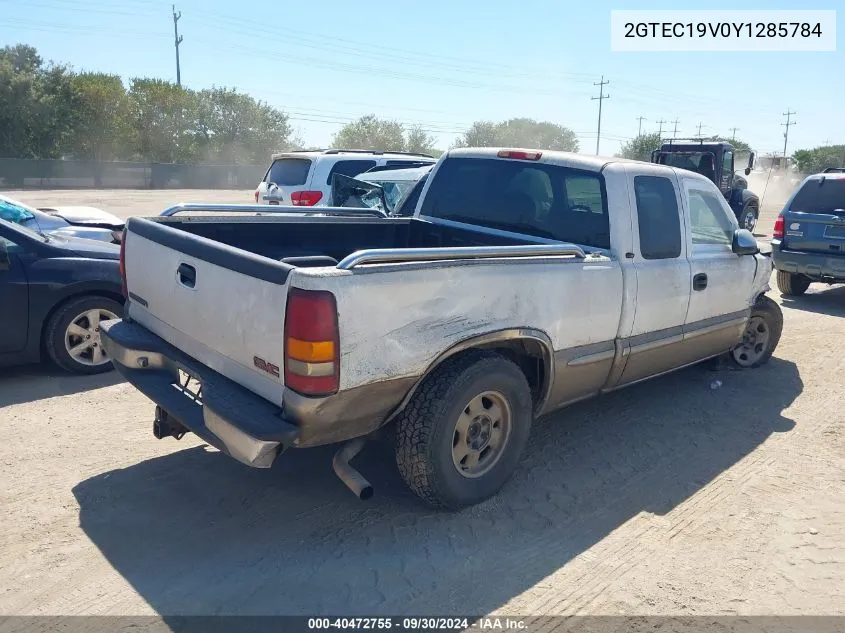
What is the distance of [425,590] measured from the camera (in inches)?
120

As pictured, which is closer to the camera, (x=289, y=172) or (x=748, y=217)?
(x=289, y=172)

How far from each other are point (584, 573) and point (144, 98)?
191 feet

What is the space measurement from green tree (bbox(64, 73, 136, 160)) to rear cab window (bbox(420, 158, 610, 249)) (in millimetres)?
50648

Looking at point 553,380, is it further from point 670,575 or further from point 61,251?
point 61,251

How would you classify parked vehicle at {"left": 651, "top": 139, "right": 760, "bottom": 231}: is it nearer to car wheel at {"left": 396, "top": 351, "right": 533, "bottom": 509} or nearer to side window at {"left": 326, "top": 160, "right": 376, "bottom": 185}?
side window at {"left": 326, "top": 160, "right": 376, "bottom": 185}

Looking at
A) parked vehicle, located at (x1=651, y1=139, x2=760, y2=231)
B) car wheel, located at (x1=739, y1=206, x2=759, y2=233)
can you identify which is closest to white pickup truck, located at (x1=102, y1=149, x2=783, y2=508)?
parked vehicle, located at (x1=651, y1=139, x2=760, y2=231)

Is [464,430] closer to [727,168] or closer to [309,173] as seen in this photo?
[309,173]

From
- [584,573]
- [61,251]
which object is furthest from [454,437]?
[61,251]

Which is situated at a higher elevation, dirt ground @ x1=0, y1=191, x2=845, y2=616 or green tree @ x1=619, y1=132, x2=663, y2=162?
green tree @ x1=619, y1=132, x2=663, y2=162

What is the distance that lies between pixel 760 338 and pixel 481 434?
3933 millimetres

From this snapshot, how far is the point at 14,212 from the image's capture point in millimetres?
8492

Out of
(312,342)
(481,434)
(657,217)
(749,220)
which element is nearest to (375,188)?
(657,217)

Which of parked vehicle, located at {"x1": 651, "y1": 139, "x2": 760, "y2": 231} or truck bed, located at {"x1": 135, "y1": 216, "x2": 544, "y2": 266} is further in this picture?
parked vehicle, located at {"x1": 651, "y1": 139, "x2": 760, "y2": 231}

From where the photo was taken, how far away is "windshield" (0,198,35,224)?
8391 mm
